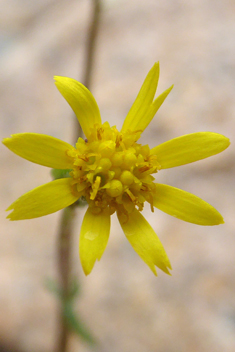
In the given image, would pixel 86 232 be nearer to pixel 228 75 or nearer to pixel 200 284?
pixel 200 284

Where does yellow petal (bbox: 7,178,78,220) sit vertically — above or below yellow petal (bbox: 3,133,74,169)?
below

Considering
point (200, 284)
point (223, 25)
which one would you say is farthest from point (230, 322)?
point (223, 25)

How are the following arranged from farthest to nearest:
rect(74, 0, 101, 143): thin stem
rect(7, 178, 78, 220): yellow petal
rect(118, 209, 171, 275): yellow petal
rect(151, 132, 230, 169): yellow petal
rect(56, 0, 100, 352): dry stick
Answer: rect(74, 0, 101, 143): thin stem < rect(56, 0, 100, 352): dry stick < rect(151, 132, 230, 169): yellow petal < rect(118, 209, 171, 275): yellow petal < rect(7, 178, 78, 220): yellow petal

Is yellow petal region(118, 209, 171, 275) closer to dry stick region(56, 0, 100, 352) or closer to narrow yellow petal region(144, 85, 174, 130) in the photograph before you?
narrow yellow petal region(144, 85, 174, 130)

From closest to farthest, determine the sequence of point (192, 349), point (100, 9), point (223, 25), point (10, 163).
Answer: point (100, 9) → point (192, 349) → point (10, 163) → point (223, 25)

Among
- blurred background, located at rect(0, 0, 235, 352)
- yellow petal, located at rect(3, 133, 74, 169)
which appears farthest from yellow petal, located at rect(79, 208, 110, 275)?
blurred background, located at rect(0, 0, 235, 352)

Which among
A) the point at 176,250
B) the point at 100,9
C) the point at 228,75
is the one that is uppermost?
the point at 228,75
